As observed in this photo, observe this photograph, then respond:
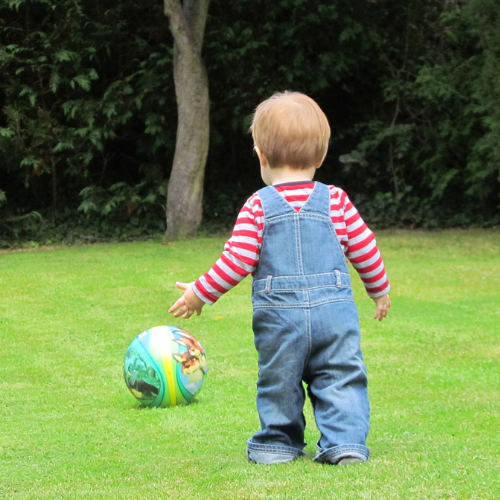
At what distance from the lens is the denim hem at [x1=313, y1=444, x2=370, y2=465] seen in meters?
4.08

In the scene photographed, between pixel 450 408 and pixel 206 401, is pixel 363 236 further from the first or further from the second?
pixel 206 401

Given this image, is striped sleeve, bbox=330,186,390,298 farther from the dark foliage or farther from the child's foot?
the dark foliage

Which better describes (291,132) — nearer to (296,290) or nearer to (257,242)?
(257,242)

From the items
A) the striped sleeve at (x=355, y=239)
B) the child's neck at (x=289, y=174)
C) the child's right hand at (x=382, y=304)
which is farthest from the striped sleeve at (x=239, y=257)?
the child's right hand at (x=382, y=304)

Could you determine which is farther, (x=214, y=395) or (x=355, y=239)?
(x=214, y=395)

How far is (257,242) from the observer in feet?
13.8

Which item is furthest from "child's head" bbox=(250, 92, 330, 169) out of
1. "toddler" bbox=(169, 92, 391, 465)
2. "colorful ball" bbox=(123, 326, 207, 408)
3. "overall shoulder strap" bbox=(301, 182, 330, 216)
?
"colorful ball" bbox=(123, 326, 207, 408)

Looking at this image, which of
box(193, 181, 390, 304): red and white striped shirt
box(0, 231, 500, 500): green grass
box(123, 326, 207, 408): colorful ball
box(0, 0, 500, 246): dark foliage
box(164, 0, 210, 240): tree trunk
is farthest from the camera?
box(0, 0, 500, 246): dark foliage

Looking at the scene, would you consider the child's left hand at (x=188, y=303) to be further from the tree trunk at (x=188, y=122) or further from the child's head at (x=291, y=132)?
the tree trunk at (x=188, y=122)

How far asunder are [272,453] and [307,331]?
2.00ft

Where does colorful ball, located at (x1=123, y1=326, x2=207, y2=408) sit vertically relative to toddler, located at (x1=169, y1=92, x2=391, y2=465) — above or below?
below

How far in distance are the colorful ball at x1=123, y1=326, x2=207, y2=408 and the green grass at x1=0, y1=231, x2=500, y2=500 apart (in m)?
0.12

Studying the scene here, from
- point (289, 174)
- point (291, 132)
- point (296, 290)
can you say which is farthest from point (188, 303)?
point (291, 132)

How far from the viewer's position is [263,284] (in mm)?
4203
